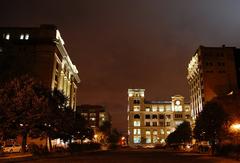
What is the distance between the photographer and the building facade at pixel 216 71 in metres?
131

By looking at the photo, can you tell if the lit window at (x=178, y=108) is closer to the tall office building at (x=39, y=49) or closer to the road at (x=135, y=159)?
the tall office building at (x=39, y=49)

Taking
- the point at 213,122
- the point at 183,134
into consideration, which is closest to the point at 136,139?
the point at 183,134

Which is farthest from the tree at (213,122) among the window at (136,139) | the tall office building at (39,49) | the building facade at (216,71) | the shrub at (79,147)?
the window at (136,139)

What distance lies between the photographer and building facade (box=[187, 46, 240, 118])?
13100cm

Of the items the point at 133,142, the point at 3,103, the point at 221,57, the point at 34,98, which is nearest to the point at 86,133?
the point at 34,98

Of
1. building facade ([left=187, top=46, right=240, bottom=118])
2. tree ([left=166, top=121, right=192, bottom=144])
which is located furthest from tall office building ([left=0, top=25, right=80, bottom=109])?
building facade ([left=187, top=46, right=240, bottom=118])

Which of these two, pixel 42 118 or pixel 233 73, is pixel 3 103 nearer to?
pixel 42 118

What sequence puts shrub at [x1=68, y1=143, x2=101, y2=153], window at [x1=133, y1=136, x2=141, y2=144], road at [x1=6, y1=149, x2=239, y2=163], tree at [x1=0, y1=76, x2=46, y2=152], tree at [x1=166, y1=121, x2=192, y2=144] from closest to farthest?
road at [x1=6, y1=149, x2=239, y2=163], tree at [x1=0, y1=76, x2=46, y2=152], shrub at [x1=68, y1=143, x2=101, y2=153], tree at [x1=166, y1=121, x2=192, y2=144], window at [x1=133, y1=136, x2=141, y2=144]

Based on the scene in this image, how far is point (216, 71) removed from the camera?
5276 inches

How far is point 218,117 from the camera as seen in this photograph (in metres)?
69.1

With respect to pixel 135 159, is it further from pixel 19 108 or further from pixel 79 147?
pixel 79 147

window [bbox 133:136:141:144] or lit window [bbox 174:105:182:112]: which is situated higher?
lit window [bbox 174:105:182:112]

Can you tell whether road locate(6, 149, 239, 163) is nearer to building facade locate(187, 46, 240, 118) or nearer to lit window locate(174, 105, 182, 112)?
building facade locate(187, 46, 240, 118)

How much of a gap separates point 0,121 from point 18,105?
3.51 meters
